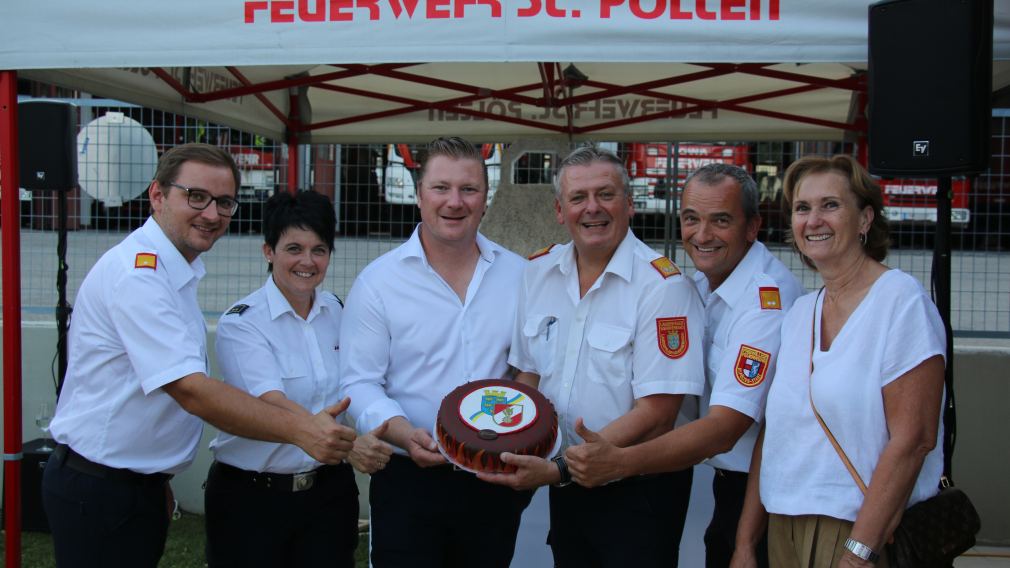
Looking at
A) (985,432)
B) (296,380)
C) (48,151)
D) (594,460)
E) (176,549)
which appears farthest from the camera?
(985,432)

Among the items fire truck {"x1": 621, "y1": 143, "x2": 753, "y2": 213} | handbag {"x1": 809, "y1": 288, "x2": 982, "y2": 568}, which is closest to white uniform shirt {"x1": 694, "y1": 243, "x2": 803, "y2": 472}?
handbag {"x1": 809, "y1": 288, "x2": 982, "y2": 568}

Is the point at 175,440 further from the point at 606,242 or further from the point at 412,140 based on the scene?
the point at 412,140

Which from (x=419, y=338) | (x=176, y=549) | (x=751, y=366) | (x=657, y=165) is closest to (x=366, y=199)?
(x=657, y=165)

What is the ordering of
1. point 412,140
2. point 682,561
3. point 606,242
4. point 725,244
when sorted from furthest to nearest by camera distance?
point 412,140 < point 682,561 < point 725,244 < point 606,242

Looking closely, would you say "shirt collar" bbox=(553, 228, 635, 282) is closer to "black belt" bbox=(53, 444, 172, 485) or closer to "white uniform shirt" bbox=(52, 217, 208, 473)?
"white uniform shirt" bbox=(52, 217, 208, 473)

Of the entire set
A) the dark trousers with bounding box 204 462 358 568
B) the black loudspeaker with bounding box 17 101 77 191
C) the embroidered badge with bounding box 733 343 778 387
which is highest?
the black loudspeaker with bounding box 17 101 77 191

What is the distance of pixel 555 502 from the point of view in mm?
2439

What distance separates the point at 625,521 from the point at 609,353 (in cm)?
46

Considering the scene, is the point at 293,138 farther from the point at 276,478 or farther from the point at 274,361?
the point at 276,478

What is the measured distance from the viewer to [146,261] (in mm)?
2297

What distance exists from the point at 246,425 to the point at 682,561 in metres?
2.05

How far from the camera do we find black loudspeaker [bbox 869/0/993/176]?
2.30m

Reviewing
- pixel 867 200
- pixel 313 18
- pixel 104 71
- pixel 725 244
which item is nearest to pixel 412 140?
pixel 104 71

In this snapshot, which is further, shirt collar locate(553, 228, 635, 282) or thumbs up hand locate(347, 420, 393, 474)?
shirt collar locate(553, 228, 635, 282)
